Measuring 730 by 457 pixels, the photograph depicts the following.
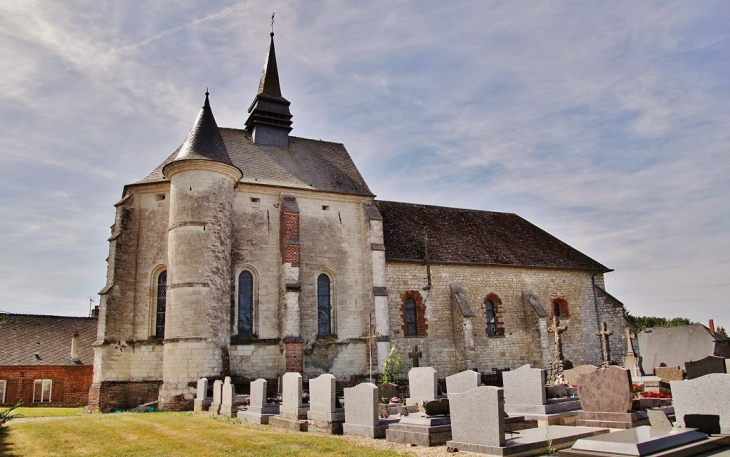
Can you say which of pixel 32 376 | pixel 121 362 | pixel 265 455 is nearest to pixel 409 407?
pixel 265 455

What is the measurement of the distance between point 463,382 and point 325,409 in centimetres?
318

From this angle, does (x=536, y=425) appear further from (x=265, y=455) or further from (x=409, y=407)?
(x=265, y=455)

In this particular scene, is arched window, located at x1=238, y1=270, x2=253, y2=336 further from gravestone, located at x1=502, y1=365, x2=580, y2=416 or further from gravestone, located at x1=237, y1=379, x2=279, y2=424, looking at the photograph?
gravestone, located at x1=502, y1=365, x2=580, y2=416

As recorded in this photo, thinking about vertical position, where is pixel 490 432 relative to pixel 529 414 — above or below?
above

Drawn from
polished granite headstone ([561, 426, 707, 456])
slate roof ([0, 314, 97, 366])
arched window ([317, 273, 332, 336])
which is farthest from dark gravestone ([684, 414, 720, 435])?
slate roof ([0, 314, 97, 366])

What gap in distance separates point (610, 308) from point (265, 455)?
24474mm

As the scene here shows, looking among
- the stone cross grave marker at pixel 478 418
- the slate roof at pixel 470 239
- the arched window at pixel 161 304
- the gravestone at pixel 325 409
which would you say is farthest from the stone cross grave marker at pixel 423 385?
the arched window at pixel 161 304

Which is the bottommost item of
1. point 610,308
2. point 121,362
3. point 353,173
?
point 121,362

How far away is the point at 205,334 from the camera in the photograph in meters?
18.8

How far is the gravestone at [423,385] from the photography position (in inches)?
492

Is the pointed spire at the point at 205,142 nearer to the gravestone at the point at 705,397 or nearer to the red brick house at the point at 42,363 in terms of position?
the red brick house at the point at 42,363

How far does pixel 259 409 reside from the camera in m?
13.7

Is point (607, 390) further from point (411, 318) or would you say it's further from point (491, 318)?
point (491, 318)

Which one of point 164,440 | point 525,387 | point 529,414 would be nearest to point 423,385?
point 525,387
